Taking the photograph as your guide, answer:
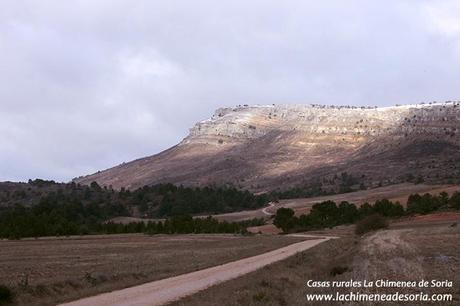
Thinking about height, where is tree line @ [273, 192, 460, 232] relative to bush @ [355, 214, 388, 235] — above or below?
above

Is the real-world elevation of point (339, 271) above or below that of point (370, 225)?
below

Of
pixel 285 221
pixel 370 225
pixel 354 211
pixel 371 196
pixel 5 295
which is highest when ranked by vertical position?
pixel 371 196

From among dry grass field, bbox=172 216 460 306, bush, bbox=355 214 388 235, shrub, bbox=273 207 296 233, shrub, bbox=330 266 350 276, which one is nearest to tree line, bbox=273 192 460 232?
shrub, bbox=273 207 296 233

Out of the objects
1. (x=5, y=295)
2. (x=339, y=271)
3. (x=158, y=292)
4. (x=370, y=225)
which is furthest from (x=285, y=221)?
(x=5, y=295)

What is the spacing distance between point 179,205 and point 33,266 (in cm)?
14757

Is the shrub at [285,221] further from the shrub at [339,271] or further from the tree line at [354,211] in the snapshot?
the shrub at [339,271]

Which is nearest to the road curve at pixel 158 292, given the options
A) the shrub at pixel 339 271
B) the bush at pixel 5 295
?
the bush at pixel 5 295

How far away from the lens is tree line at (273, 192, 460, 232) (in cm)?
12194

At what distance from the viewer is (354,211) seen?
133000mm

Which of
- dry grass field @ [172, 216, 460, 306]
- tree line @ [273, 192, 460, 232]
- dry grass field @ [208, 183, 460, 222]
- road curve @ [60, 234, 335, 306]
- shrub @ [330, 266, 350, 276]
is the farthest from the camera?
dry grass field @ [208, 183, 460, 222]

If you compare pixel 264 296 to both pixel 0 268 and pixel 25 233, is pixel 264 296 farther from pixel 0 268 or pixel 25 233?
pixel 25 233

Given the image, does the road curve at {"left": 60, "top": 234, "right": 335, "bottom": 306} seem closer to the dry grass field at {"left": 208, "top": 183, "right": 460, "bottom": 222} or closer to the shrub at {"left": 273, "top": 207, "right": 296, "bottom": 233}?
the shrub at {"left": 273, "top": 207, "right": 296, "bottom": 233}

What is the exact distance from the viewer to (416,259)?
1321 inches

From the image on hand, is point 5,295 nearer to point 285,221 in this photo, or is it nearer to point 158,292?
point 158,292
